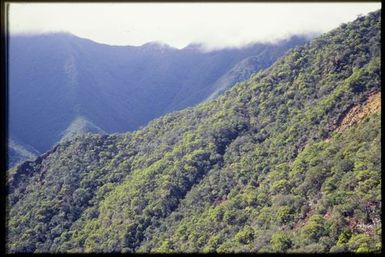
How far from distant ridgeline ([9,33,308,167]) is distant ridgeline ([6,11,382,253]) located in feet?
28.8

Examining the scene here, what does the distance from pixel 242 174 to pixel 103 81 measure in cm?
3107

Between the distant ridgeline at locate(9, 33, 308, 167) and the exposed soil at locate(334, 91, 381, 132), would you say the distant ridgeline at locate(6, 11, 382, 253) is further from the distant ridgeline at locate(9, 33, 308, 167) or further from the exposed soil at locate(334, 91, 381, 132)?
the distant ridgeline at locate(9, 33, 308, 167)

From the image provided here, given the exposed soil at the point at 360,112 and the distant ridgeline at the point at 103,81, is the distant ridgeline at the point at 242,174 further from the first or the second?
the distant ridgeline at the point at 103,81

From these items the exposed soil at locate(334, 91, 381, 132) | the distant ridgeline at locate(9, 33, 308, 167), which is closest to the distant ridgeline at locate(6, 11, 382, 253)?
the exposed soil at locate(334, 91, 381, 132)

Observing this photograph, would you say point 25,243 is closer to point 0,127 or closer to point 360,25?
point 360,25

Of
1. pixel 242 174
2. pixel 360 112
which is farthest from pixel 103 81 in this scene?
pixel 360 112

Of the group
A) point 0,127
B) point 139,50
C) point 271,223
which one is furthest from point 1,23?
point 139,50

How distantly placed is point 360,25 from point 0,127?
1823 cm

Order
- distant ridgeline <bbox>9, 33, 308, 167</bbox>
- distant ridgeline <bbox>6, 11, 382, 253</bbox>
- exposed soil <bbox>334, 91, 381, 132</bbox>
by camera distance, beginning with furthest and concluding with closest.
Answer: distant ridgeline <bbox>9, 33, 308, 167</bbox> < exposed soil <bbox>334, 91, 381, 132</bbox> < distant ridgeline <bbox>6, 11, 382, 253</bbox>

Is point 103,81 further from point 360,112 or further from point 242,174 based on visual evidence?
point 360,112

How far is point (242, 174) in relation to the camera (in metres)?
16.4

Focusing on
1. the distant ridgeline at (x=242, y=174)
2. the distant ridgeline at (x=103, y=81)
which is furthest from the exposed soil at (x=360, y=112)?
the distant ridgeline at (x=103, y=81)

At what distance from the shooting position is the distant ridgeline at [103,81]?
3475 cm

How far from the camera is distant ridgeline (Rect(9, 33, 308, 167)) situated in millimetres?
34750
